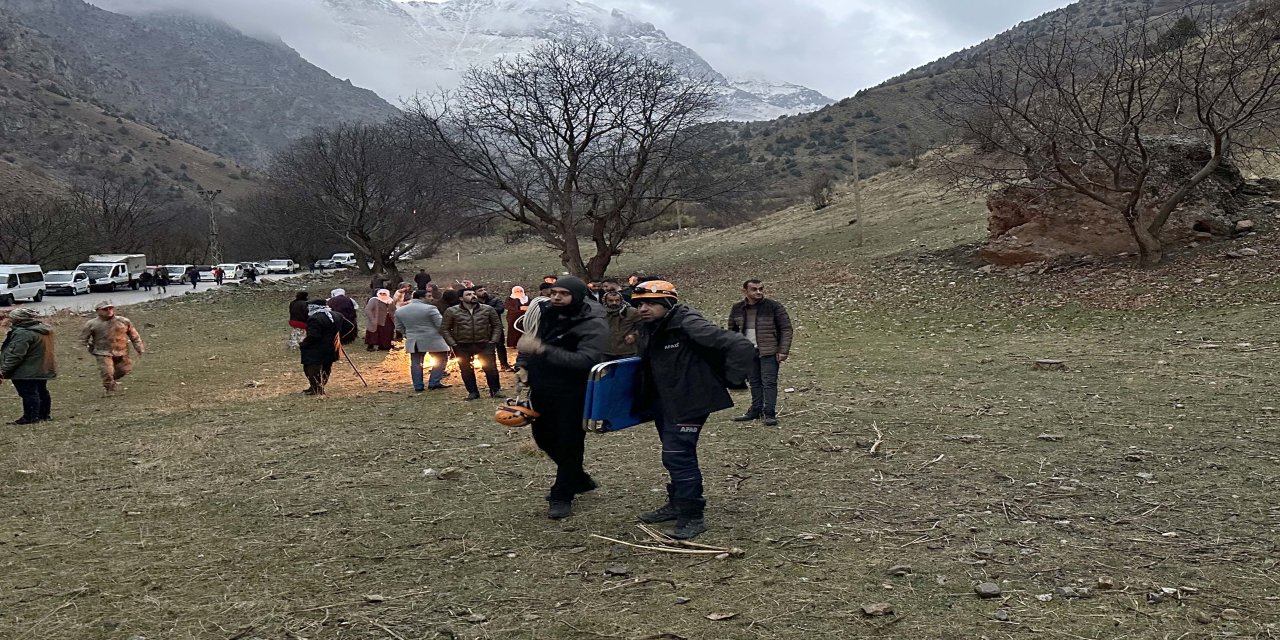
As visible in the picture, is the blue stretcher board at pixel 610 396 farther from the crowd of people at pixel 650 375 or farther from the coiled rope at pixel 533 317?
the coiled rope at pixel 533 317

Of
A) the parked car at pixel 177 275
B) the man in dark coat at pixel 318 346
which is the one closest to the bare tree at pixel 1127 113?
the man in dark coat at pixel 318 346

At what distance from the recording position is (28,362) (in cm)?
986

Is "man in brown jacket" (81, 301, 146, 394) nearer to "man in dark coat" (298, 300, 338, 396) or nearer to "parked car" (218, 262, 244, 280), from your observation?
"man in dark coat" (298, 300, 338, 396)

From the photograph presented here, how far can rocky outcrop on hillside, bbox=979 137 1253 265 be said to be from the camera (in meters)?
17.5

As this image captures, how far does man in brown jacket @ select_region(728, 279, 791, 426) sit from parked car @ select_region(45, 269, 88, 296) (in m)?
40.8

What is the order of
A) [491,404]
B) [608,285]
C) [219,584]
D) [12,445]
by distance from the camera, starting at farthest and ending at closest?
1. [491,404]
2. [608,285]
3. [12,445]
4. [219,584]

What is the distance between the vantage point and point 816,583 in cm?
421

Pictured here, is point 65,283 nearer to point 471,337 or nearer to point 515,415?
point 471,337

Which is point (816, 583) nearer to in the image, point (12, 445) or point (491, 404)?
point (491, 404)

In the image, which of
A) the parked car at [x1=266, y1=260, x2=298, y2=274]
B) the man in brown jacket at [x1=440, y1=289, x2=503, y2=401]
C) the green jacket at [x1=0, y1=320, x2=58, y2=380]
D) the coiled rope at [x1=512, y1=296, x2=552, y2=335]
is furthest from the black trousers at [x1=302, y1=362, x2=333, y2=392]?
the parked car at [x1=266, y1=260, x2=298, y2=274]

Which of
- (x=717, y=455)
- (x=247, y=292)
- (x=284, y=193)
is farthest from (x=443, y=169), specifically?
(x=284, y=193)

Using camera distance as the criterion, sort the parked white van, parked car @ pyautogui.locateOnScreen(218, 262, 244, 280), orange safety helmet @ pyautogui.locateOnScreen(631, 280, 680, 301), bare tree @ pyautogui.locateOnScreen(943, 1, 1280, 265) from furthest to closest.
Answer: parked car @ pyautogui.locateOnScreen(218, 262, 244, 280), the parked white van, bare tree @ pyautogui.locateOnScreen(943, 1, 1280, 265), orange safety helmet @ pyautogui.locateOnScreen(631, 280, 680, 301)

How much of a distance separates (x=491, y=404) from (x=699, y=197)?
19.3 meters

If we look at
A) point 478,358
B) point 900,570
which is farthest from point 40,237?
point 900,570
